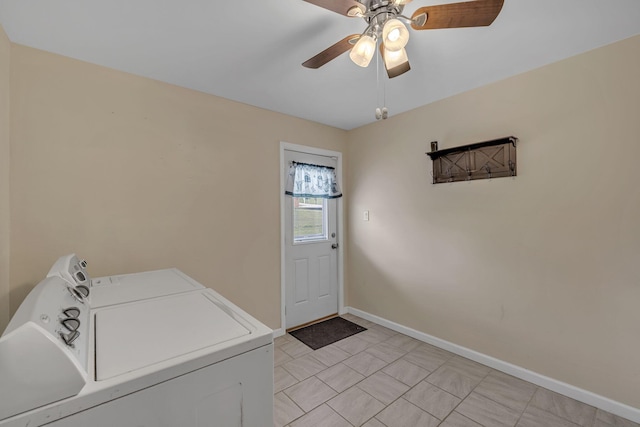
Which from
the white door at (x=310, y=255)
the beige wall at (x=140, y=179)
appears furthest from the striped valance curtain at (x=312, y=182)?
the beige wall at (x=140, y=179)

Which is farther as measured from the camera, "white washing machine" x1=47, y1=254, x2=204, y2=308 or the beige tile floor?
the beige tile floor

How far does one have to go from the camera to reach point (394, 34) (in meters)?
1.22

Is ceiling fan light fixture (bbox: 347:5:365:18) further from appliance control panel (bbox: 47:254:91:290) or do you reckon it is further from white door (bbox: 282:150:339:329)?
white door (bbox: 282:150:339:329)

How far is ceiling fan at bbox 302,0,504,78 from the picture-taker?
1137 mm

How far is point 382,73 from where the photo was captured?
7.06 ft

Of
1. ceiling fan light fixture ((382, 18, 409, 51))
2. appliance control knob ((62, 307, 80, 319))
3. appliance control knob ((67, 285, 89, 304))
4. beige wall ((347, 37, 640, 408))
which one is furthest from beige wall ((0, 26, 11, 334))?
beige wall ((347, 37, 640, 408))

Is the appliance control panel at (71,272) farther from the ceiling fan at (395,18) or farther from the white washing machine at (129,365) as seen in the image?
the ceiling fan at (395,18)

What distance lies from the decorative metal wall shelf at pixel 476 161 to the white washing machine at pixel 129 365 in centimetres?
222

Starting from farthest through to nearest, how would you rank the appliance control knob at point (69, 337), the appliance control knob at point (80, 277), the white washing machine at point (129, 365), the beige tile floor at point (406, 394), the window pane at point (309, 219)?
the window pane at point (309, 219) → the beige tile floor at point (406, 394) → the appliance control knob at point (80, 277) → the appliance control knob at point (69, 337) → the white washing machine at point (129, 365)

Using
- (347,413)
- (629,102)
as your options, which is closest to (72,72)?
(347,413)

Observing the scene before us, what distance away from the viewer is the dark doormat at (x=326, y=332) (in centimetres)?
284

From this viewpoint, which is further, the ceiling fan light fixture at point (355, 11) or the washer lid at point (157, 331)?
the ceiling fan light fixture at point (355, 11)

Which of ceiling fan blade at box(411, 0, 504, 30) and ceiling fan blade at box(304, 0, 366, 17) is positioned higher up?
ceiling fan blade at box(304, 0, 366, 17)

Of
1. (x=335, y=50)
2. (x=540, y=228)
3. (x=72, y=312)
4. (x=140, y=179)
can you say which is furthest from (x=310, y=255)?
(x=72, y=312)
